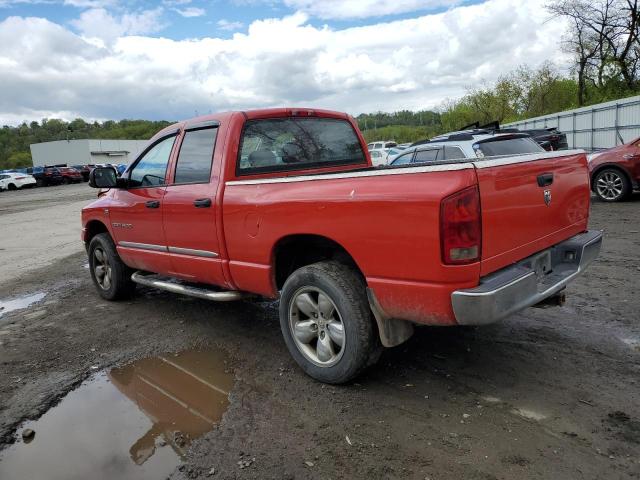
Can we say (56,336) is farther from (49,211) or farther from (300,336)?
(49,211)

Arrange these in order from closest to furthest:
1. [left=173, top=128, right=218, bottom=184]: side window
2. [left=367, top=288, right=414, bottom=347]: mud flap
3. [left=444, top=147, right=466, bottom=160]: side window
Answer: [left=367, top=288, right=414, bottom=347]: mud flap → [left=173, top=128, right=218, bottom=184]: side window → [left=444, top=147, right=466, bottom=160]: side window

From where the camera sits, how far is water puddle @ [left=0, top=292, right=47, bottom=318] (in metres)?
6.19

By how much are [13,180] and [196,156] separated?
42266 millimetres

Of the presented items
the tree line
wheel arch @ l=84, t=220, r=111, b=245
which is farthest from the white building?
wheel arch @ l=84, t=220, r=111, b=245

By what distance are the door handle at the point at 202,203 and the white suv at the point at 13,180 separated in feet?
139

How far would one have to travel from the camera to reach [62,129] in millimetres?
106812

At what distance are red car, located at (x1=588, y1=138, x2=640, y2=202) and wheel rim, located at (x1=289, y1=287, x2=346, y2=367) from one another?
32.8 feet

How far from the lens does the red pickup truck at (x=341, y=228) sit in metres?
2.82

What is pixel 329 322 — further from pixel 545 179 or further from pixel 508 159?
pixel 545 179

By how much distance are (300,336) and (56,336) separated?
2779 millimetres

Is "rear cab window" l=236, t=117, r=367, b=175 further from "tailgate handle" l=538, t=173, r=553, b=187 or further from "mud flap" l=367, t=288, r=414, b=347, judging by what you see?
"tailgate handle" l=538, t=173, r=553, b=187

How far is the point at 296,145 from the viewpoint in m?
4.61

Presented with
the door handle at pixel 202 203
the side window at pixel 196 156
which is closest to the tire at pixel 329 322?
the door handle at pixel 202 203

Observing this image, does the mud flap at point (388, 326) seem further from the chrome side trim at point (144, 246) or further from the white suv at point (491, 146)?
the white suv at point (491, 146)
